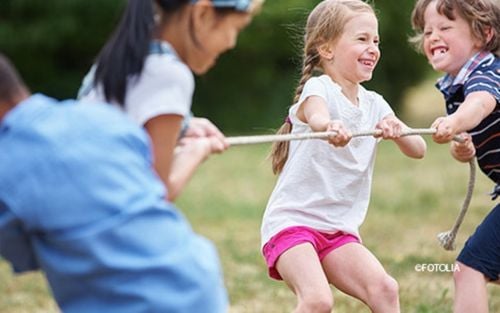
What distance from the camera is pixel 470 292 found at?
4.35 meters

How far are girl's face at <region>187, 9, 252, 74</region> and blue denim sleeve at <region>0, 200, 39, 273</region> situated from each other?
0.74 metres

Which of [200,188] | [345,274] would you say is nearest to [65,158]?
[345,274]

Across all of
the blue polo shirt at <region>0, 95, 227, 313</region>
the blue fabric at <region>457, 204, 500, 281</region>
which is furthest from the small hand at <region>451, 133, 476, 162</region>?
the blue polo shirt at <region>0, 95, 227, 313</region>

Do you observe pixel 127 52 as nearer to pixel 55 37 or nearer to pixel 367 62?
pixel 367 62

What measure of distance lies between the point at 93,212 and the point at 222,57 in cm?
1907

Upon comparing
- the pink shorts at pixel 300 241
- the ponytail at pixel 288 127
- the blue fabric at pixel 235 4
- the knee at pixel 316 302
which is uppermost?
the blue fabric at pixel 235 4

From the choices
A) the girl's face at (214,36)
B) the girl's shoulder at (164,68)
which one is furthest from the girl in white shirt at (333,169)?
the girl's shoulder at (164,68)

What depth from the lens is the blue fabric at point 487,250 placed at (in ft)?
14.3

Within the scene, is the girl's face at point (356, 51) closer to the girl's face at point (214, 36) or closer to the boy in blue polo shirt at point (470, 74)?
the boy in blue polo shirt at point (470, 74)

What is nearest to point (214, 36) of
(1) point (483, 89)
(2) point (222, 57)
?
(1) point (483, 89)

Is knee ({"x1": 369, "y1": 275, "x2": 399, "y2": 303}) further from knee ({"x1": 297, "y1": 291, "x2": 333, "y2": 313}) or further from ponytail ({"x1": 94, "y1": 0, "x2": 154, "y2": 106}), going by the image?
ponytail ({"x1": 94, "y1": 0, "x2": 154, "y2": 106})

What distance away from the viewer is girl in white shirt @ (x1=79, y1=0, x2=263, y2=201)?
9.54ft

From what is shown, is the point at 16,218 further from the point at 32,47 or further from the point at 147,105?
the point at 32,47

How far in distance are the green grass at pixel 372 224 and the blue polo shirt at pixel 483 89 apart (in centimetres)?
82
